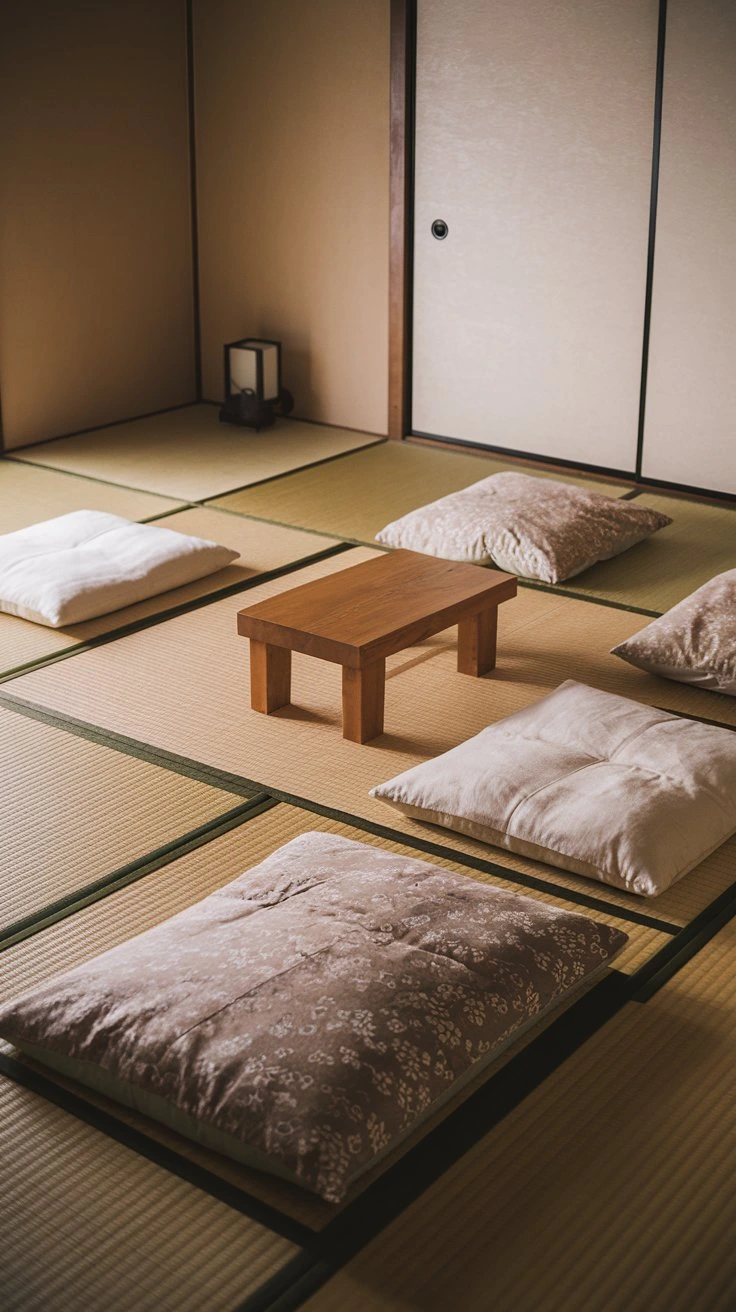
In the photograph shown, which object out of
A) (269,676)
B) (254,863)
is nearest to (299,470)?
(269,676)

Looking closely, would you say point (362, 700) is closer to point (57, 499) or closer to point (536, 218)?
point (57, 499)

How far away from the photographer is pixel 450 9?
5.31 metres

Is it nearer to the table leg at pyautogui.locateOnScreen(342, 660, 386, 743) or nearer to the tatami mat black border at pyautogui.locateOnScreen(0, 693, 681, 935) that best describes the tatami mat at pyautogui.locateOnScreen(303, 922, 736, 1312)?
the tatami mat black border at pyautogui.locateOnScreen(0, 693, 681, 935)

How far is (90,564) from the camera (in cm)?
421

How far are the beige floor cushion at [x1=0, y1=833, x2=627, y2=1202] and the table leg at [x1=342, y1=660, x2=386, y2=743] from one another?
0.91m

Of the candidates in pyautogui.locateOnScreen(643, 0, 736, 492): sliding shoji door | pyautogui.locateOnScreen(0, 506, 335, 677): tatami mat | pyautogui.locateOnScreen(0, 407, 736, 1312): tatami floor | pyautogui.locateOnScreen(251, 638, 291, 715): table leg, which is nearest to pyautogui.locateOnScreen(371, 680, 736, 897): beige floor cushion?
pyautogui.locateOnScreen(0, 407, 736, 1312): tatami floor

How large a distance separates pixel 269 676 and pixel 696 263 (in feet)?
8.15

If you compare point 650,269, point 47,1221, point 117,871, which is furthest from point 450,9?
point 47,1221

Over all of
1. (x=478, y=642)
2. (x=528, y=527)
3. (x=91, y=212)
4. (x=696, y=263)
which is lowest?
(x=478, y=642)

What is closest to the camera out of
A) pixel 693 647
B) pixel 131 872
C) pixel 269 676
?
pixel 131 872

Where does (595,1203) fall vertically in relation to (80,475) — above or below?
below

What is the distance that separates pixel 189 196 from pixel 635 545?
2.87 meters

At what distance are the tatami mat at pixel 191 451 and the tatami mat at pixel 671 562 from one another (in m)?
1.44

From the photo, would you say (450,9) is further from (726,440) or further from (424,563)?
(424,563)
